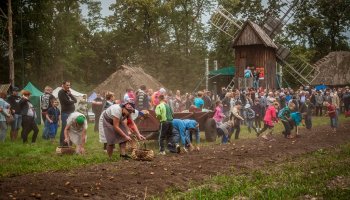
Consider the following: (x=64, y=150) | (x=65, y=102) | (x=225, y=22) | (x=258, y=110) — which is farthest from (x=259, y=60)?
(x=64, y=150)

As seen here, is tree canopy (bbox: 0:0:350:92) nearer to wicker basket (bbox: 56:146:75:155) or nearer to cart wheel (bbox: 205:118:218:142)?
cart wheel (bbox: 205:118:218:142)

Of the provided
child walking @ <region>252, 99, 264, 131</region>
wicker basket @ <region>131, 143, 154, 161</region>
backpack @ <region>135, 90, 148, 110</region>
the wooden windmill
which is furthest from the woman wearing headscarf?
the wooden windmill

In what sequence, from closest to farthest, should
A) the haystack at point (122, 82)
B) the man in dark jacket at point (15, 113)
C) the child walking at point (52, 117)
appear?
the child walking at point (52, 117), the man in dark jacket at point (15, 113), the haystack at point (122, 82)

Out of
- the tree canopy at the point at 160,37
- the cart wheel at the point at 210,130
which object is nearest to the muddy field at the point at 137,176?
the cart wheel at the point at 210,130

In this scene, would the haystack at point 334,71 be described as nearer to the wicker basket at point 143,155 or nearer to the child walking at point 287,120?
the child walking at point 287,120

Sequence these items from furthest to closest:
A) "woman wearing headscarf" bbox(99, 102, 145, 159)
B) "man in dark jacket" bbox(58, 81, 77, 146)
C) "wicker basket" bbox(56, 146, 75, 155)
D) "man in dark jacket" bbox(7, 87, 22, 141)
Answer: "man in dark jacket" bbox(7, 87, 22, 141) → "man in dark jacket" bbox(58, 81, 77, 146) → "wicker basket" bbox(56, 146, 75, 155) → "woman wearing headscarf" bbox(99, 102, 145, 159)

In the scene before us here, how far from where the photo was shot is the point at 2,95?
1473 cm

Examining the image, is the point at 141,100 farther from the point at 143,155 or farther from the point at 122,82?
→ the point at 122,82

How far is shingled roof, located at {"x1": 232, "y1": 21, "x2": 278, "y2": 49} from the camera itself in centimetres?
3534

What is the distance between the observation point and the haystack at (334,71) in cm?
4588

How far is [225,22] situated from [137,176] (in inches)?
1404

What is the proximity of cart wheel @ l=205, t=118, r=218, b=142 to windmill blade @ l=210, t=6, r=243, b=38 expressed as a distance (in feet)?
88.8

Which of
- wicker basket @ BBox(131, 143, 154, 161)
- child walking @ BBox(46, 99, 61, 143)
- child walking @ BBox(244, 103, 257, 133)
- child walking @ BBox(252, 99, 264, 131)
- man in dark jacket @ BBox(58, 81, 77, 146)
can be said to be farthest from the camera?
child walking @ BBox(252, 99, 264, 131)

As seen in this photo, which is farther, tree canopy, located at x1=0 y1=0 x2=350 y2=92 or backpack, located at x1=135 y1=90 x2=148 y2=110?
tree canopy, located at x1=0 y1=0 x2=350 y2=92
